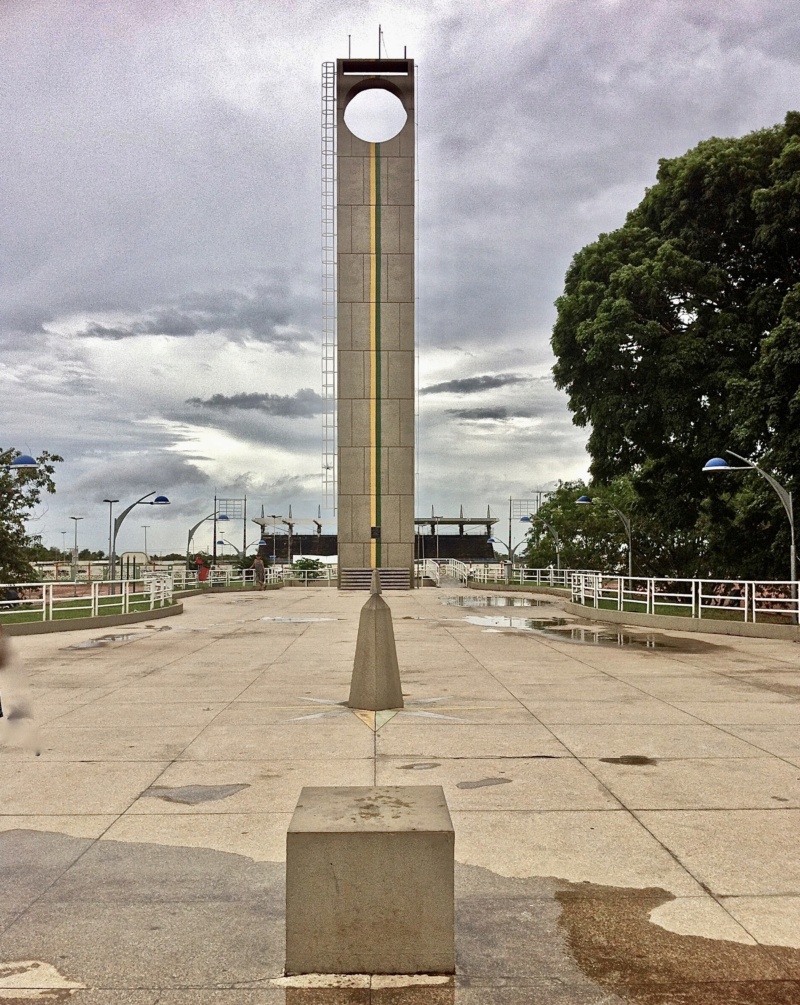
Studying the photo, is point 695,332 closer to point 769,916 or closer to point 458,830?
point 458,830

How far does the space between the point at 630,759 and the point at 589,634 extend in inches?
551

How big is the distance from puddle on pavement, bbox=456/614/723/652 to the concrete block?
1531 cm

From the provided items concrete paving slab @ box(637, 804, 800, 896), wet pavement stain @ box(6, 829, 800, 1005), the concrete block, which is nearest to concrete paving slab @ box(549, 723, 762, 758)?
concrete paving slab @ box(637, 804, 800, 896)

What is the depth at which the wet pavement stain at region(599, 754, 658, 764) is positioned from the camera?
7996mm

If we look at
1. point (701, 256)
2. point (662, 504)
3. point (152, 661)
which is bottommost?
point (152, 661)

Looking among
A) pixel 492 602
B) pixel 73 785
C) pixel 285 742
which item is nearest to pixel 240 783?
pixel 73 785

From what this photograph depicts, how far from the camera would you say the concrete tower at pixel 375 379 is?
55656 mm

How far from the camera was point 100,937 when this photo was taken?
4355mm

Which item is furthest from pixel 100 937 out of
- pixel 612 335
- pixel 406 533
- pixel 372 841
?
pixel 406 533

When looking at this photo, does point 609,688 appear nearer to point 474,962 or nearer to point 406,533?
point 474,962

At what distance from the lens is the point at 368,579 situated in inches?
2120

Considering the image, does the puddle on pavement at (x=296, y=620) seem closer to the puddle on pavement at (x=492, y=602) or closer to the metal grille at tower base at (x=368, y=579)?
the puddle on pavement at (x=492, y=602)

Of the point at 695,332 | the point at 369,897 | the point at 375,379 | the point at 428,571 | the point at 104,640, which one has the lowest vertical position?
the point at 104,640

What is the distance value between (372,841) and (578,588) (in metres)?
28.9
